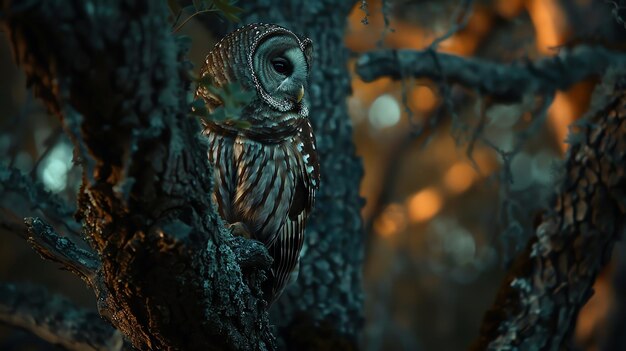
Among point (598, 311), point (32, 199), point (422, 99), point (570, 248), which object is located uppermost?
point (422, 99)

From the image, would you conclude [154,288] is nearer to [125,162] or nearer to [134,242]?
[134,242]

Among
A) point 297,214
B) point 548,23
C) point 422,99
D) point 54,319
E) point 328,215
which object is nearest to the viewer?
point 297,214

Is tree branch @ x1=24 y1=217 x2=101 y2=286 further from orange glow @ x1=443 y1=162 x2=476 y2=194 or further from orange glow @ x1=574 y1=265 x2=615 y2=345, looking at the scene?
orange glow @ x1=443 y1=162 x2=476 y2=194

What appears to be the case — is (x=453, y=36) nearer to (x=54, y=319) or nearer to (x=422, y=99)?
(x=422, y=99)

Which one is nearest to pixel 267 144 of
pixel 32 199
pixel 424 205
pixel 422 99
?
pixel 32 199

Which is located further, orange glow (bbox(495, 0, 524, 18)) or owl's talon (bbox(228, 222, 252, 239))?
orange glow (bbox(495, 0, 524, 18))

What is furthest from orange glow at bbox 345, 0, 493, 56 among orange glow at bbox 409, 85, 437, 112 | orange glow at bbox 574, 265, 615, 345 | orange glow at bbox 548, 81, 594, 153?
orange glow at bbox 574, 265, 615, 345

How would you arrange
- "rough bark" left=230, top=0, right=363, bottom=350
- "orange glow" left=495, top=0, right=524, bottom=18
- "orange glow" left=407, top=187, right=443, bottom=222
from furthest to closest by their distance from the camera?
1. "orange glow" left=407, top=187, right=443, bottom=222
2. "orange glow" left=495, top=0, right=524, bottom=18
3. "rough bark" left=230, top=0, right=363, bottom=350
